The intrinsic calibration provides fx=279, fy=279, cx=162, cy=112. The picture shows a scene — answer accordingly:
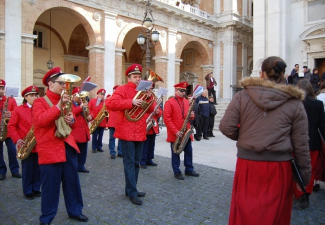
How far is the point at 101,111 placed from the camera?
8891mm

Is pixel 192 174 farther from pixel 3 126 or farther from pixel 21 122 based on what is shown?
pixel 3 126

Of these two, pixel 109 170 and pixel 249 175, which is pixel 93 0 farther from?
pixel 249 175

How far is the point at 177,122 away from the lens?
6.20 meters

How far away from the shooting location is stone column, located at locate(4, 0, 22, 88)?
15.0m

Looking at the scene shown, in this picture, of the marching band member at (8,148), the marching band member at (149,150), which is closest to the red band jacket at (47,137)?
the marching band member at (8,148)

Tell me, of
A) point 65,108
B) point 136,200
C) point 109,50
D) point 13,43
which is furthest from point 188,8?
point 65,108

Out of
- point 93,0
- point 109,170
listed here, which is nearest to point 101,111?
point 109,170

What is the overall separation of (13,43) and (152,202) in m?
14.2

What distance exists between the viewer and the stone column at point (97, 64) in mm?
18656

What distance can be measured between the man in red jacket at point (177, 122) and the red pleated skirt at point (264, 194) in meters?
3.35

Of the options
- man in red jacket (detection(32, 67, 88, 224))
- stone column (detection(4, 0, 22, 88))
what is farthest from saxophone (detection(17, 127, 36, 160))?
stone column (detection(4, 0, 22, 88))

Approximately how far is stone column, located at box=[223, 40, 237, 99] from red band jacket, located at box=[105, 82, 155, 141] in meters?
22.7

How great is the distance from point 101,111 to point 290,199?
276 inches

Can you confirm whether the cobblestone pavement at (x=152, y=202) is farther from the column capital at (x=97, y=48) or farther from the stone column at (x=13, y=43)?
the column capital at (x=97, y=48)
